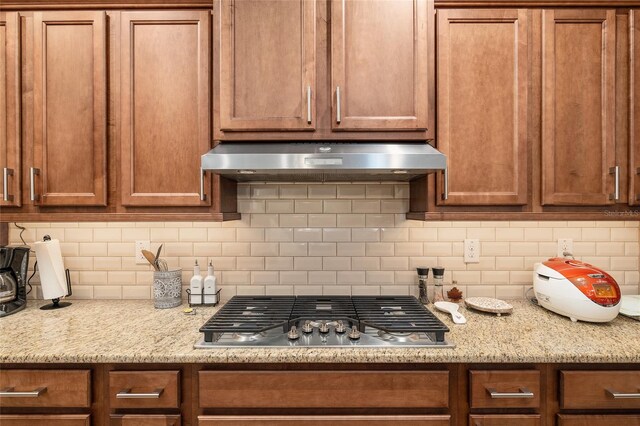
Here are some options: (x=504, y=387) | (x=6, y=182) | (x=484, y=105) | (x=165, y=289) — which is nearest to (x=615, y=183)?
(x=484, y=105)

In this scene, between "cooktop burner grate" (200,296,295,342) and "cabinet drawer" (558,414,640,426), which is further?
"cooktop burner grate" (200,296,295,342)

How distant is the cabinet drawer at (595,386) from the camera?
1.18 meters

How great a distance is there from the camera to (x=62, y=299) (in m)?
1.82

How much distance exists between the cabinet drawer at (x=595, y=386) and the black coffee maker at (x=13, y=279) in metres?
2.38

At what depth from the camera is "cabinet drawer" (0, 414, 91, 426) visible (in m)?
1.20

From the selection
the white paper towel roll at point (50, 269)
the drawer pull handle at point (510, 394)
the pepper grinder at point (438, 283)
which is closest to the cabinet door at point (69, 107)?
the white paper towel roll at point (50, 269)

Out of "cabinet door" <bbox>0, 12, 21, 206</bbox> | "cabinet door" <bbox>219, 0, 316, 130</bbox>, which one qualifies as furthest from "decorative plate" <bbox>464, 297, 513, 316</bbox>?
"cabinet door" <bbox>0, 12, 21, 206</bbox>

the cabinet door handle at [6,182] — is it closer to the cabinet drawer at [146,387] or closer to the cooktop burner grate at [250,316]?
the cabinet drawer at [146,387]

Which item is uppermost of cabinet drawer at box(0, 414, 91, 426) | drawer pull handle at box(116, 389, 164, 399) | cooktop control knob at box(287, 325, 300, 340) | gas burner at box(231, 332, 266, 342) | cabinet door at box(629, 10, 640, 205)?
cabinet door at box(629, 10, 640, 205)

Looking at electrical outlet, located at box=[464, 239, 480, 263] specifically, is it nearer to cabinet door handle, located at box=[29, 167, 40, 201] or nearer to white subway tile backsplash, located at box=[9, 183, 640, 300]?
white subway tile backsplash, located at box=[9, 183, 640, 300]

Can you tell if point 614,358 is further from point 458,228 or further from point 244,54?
point 244,54

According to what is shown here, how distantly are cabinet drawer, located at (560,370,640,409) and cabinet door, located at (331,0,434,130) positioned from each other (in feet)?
3.58

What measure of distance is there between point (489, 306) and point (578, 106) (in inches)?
39.2

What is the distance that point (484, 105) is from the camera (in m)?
1.50
